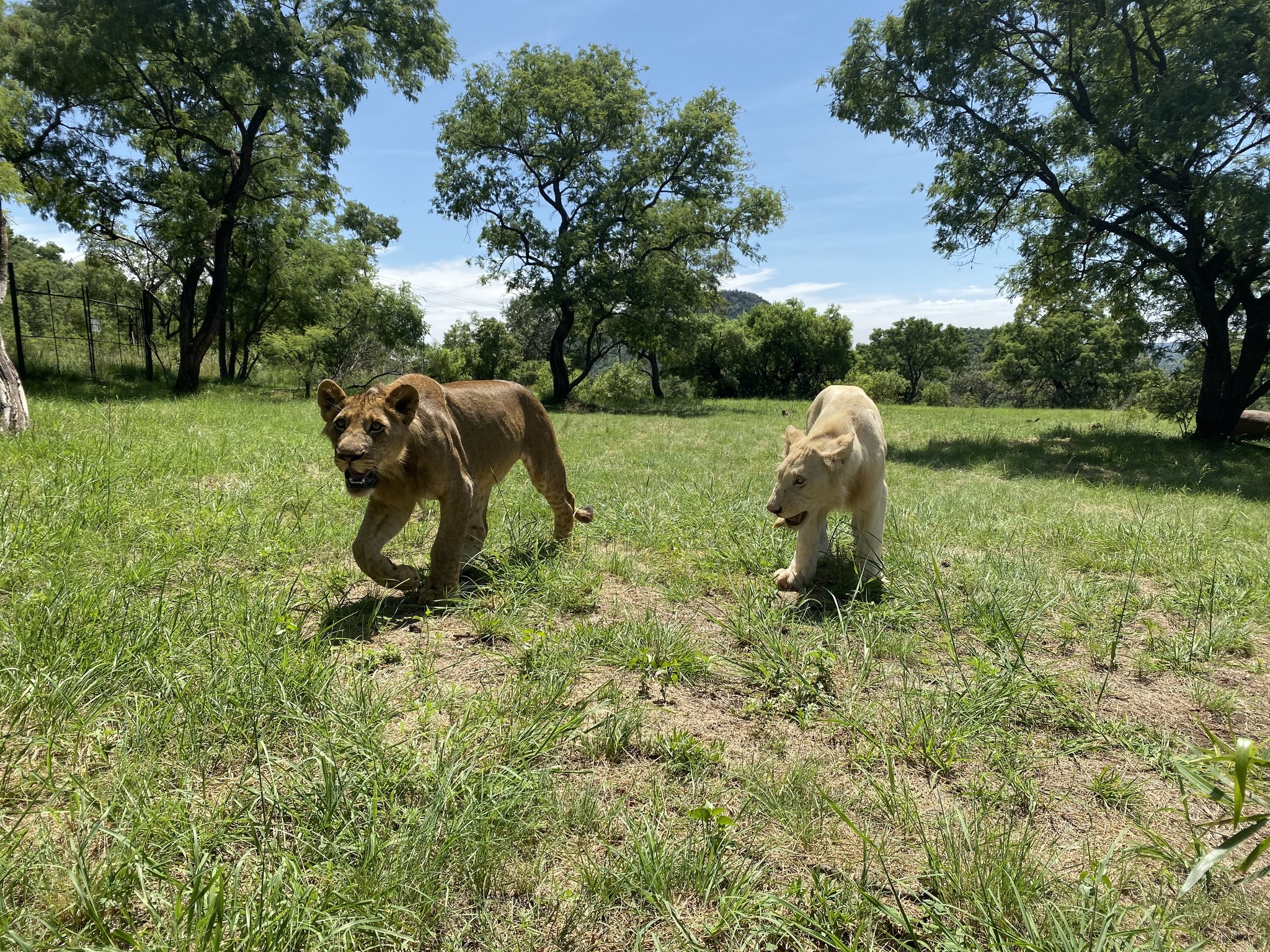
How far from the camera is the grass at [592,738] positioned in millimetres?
1854

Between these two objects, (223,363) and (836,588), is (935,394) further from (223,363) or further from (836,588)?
(836,588)

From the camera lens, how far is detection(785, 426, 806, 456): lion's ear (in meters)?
4.60

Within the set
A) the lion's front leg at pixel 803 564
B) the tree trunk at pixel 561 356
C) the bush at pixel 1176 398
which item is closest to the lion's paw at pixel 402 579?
the lion's front leg at pixel 803 564

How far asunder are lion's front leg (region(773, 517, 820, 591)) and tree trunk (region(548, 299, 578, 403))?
22874 millimetres

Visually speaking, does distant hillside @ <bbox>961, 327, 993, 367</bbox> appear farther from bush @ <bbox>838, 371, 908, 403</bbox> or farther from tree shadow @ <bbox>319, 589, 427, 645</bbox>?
tree shadow @ <bbox>319, 589, 427, 645</bbox>

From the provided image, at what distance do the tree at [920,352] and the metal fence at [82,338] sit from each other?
64496 millimetres

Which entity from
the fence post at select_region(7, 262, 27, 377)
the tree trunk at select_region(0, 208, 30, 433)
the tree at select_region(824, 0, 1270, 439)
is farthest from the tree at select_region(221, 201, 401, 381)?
the tree at select_region(824, 0, 1270, 439)

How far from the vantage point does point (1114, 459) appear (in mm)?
13141

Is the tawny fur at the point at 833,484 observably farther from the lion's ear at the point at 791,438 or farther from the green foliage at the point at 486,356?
the green foliage at the point at 486,356

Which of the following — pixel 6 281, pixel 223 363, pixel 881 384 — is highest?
pixel 881 384

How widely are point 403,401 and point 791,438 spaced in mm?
2738

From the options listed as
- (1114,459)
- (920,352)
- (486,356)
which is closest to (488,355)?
(486,356)

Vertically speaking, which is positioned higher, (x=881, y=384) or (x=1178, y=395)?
(x=881, y=384)

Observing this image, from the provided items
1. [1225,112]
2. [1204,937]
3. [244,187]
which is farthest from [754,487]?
[244,187]
